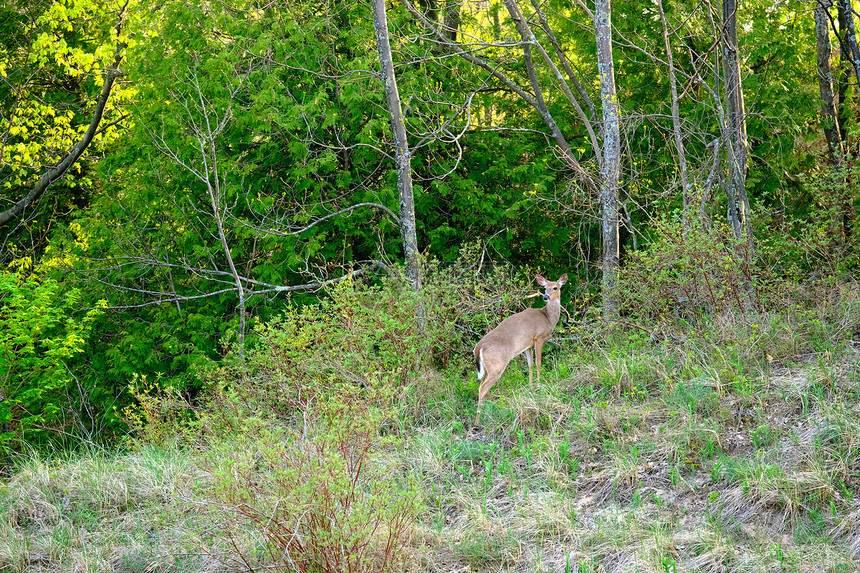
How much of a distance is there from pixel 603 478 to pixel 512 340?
254 cm

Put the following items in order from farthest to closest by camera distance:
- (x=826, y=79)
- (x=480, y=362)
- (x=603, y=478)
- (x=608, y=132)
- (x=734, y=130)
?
(x=826, y=79) → (x=608, y=132) → (x=734, y=130) → (x=480, y=362) → (x=603, y=478)

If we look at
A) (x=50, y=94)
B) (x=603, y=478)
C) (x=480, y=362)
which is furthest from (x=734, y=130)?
(x=50, y=94)

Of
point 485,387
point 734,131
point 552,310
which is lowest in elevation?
point 485,387

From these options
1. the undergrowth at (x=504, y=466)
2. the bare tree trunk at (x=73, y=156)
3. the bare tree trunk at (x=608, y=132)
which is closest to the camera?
the undergrowth at (x=504, y=466)

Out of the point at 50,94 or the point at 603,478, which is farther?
the point at 50,94

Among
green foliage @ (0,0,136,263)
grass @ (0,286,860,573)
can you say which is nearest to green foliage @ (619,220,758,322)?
grass @ (0,286,860,573)

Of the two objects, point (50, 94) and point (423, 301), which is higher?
point (50, 94)

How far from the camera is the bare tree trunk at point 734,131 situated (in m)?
9.73

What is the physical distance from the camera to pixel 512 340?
8406mm

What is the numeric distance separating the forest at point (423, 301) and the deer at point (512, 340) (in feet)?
0.95

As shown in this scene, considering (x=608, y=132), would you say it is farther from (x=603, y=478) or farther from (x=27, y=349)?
(x=27, y=349)

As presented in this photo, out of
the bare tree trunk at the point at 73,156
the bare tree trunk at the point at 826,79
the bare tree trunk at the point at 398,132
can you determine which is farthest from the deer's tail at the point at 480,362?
the bare tree trunk at the point at 73,156

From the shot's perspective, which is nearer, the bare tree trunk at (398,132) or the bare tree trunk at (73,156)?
the bare tree trunk at (398,132)

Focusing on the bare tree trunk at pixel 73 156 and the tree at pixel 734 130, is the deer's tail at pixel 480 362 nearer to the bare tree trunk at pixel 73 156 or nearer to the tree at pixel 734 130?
the tree at pixel 734 130
